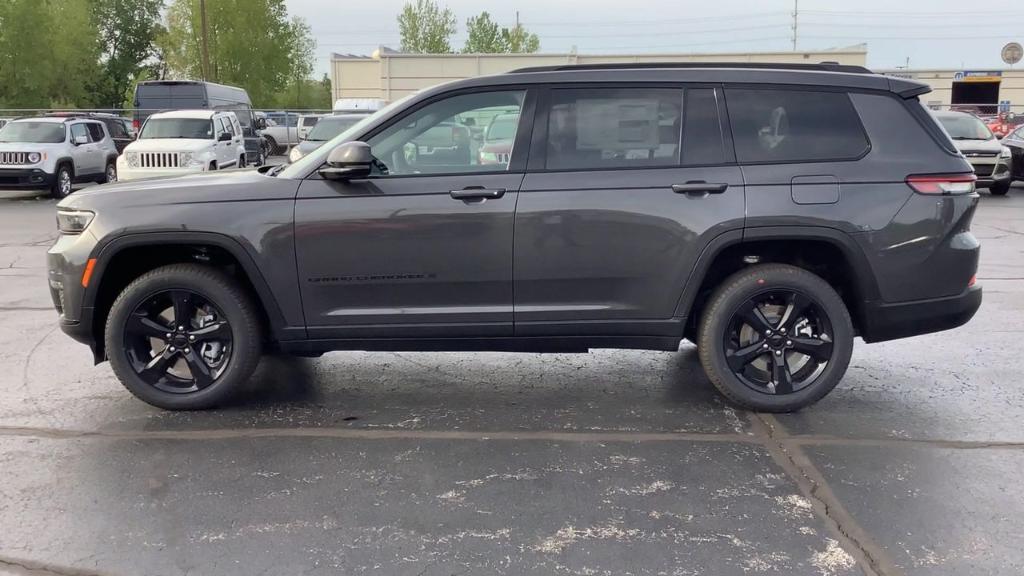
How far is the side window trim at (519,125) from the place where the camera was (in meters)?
4.51

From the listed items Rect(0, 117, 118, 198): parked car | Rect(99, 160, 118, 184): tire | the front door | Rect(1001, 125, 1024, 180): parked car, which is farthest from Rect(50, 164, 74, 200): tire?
Rect(1001, 125, 1024, 180): parked car

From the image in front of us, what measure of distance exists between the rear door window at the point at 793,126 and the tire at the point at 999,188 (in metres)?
15.6

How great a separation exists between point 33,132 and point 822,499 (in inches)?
745

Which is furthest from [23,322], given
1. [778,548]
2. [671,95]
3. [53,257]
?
→ [778,548]

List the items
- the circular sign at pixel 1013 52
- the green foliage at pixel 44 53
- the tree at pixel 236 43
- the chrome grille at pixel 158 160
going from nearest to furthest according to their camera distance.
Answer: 1. the chrome grille at pixel 158 160
2. the circular sign at pixel 1013 52
3. the green foliage at pixel 44 53
4. the tree at pixel 236 43

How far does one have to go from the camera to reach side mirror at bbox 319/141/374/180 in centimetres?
A: 431

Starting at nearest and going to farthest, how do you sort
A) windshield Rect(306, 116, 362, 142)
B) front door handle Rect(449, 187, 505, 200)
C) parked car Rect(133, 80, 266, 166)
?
front door handle Rect(449, 187, 505, 200), windshield Rect(306, 116, 362, 142), parked car Rect(133, 80, 266, 166)

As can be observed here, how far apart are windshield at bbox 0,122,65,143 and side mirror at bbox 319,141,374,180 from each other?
16301 mm

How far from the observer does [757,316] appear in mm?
4641

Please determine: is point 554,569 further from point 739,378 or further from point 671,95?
point 671,95

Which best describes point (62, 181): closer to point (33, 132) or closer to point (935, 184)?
point (33, 132)

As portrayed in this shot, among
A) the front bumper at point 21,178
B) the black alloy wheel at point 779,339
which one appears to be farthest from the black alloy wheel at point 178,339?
the front bumper at point 21,178

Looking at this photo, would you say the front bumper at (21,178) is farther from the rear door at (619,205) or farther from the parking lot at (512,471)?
the rear door at (619,205)

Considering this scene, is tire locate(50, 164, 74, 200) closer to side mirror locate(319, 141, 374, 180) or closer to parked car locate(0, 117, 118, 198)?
parked car locate(0, 117, 118, 198)
